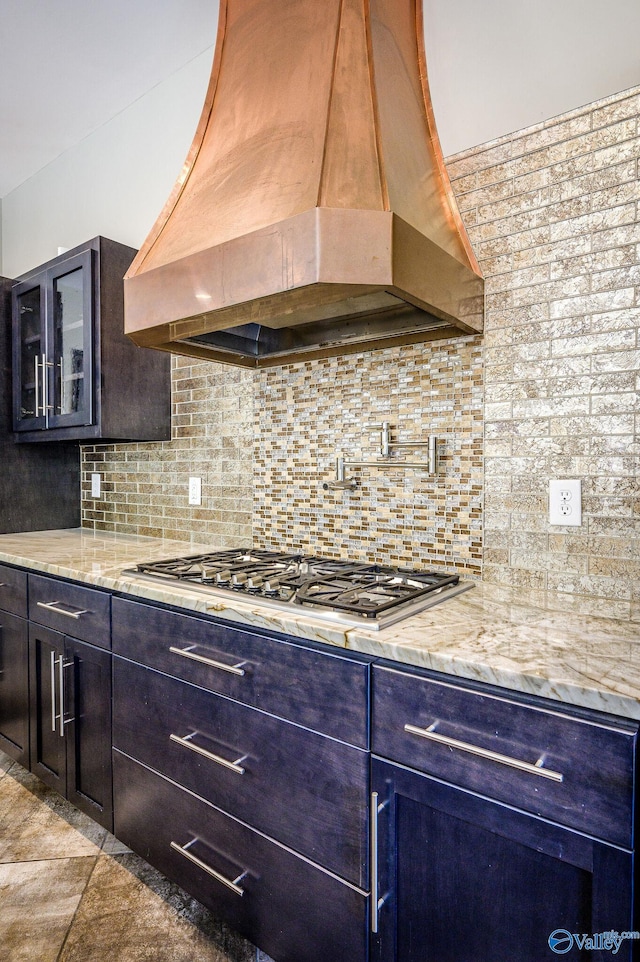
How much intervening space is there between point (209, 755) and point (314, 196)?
139 cm

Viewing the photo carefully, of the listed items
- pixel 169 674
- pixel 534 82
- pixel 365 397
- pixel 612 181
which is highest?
pixel 534 82

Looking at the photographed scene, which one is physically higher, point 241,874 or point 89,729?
point 89,729

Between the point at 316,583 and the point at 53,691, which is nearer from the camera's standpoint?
the point at 316,583

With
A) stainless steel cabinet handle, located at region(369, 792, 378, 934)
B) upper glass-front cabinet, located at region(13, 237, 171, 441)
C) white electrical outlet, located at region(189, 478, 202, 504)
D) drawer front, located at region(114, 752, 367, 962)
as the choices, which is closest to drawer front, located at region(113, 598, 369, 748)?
stainless steel cabinet handle, located at region(369, 792, 378, 934)

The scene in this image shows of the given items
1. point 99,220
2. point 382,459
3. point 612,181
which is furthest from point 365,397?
point 99,220

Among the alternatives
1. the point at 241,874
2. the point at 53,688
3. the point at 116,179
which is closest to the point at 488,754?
the point at 241,874

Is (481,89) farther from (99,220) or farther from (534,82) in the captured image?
(99,220)

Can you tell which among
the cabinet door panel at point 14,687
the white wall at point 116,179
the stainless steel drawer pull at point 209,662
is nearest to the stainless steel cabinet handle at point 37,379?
the white wall at point 116,179

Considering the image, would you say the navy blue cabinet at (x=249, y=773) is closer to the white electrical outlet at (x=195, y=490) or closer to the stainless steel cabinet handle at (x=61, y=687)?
the stainless steel cabinet handle at (x=61, y=687)

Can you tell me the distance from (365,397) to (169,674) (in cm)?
106

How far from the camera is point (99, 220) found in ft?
9.54

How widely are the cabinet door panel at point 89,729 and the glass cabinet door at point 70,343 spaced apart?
1.03 m

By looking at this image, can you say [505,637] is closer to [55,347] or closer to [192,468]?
[192,468]

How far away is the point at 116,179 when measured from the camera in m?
2.81
